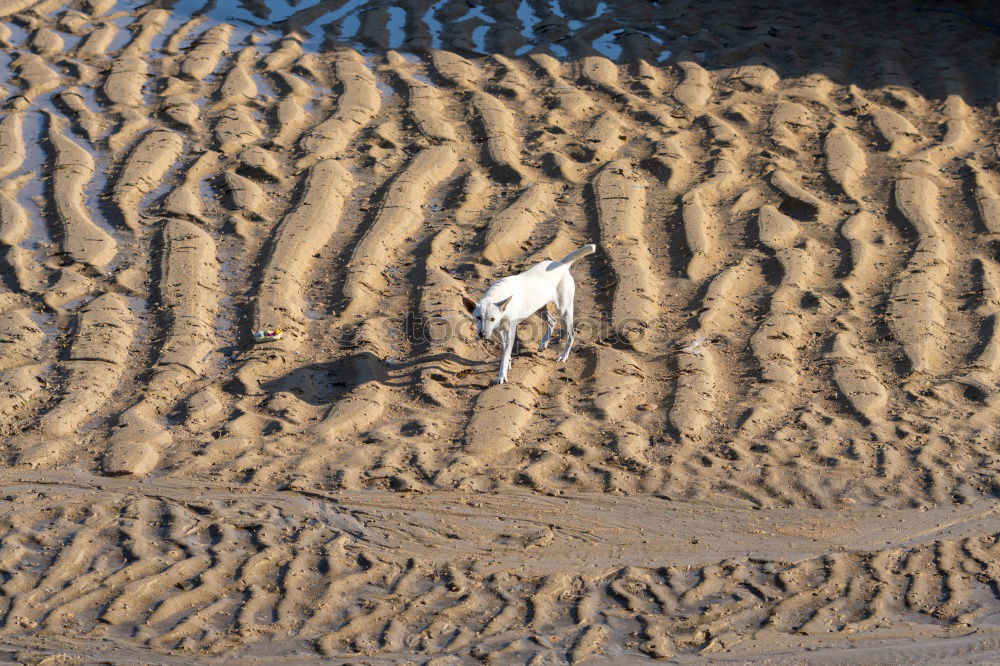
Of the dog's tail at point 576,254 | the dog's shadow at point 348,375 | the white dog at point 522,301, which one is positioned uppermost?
the dog's tail at point 576,254

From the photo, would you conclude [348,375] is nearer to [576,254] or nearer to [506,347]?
[506,347]

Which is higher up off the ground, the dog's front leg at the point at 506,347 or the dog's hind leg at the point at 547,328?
the dog's front leg at the point at 506,347

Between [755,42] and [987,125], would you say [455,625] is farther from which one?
[755,42]

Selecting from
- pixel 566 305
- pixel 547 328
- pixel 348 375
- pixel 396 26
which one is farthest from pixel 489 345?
pixel 396 26

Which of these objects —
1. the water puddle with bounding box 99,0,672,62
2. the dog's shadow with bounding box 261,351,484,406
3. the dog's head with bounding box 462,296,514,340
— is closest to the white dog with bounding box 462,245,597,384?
the dog's head with bounding box 462,296,514,340

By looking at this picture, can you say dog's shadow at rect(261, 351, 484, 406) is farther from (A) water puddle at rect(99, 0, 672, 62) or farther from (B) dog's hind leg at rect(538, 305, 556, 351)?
(A) water puddle at rect(99, 0, 672, 62)

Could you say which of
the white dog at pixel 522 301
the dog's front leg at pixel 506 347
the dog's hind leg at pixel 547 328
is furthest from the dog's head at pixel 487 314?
the dog's hind leg at pixel 547 328

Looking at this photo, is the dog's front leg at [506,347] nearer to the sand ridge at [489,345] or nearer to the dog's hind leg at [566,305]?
the sand ridge at [489,345]
